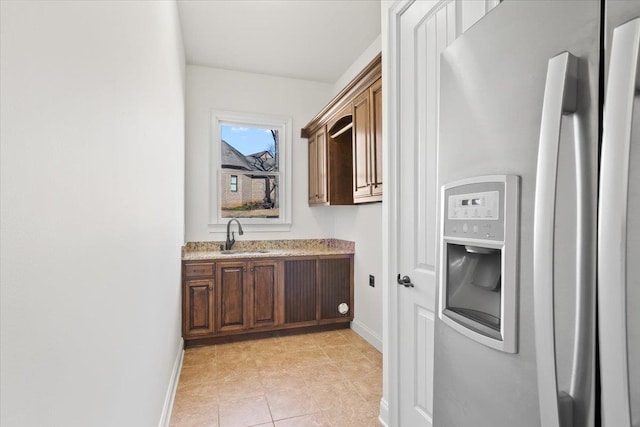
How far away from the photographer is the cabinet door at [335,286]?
358 centimetres

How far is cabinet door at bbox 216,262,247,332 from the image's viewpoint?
10.7 ft

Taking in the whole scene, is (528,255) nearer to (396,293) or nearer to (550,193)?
(550,193)

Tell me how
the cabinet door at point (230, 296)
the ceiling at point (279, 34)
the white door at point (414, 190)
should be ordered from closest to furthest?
the white door at point (414, 190)
the ceiling at point (279, 34)
the cabinet door at point (230, 296)

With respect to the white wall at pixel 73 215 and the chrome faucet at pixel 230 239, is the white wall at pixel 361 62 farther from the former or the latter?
the white wall at pixel 73 215

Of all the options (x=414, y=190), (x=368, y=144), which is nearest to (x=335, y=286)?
(x=368, y=144)

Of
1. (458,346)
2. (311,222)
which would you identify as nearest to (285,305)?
(311,222)

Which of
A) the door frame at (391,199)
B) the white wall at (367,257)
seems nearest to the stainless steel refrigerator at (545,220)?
the door frame at (391,199)

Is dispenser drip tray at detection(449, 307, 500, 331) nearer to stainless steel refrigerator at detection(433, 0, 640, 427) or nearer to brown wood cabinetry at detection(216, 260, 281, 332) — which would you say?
stainless steel refrigerator at detection(433, 0, 640, 427)

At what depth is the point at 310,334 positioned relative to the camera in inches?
138

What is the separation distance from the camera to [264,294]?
3.40 m

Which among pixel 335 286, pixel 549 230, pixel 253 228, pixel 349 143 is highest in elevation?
pixel 349 143

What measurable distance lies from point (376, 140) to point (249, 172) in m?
1.98

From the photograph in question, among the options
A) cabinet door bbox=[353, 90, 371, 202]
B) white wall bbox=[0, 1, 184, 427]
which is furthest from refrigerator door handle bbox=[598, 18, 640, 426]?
cabinet door bbox=[353, 90, 371, 202]

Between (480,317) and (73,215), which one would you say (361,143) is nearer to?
(480,317)
